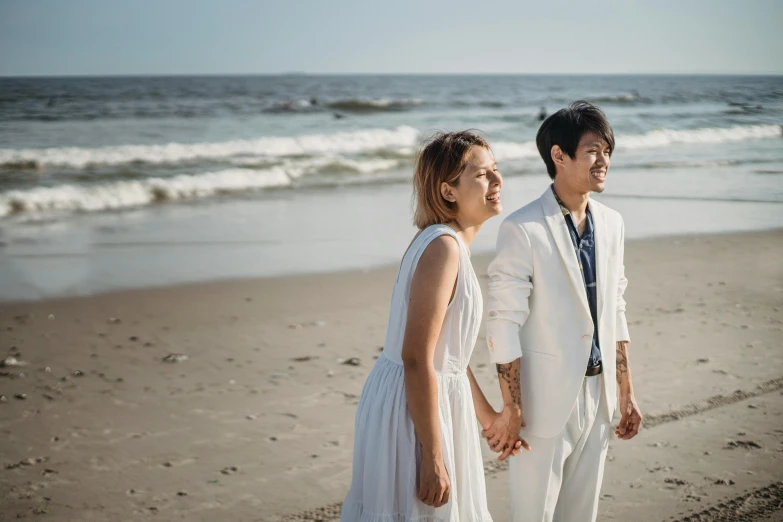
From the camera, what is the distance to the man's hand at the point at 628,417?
9.40ft

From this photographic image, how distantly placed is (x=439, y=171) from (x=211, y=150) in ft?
56.7

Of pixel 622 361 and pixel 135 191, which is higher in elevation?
pixel 622 361

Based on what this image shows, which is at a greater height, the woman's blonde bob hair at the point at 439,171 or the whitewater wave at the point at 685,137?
the woman's blonde bob hair at the point at 439,171

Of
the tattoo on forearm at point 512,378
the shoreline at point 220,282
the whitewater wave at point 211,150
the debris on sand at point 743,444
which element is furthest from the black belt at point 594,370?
the whitewater wave at point 211,150

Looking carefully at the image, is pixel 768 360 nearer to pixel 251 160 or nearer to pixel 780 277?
pixel 780 277

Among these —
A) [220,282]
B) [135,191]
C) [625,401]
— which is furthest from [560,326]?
[135,191]

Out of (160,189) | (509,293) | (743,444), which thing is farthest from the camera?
(160,189)

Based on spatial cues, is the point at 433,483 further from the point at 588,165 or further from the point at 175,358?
the point at 175,358

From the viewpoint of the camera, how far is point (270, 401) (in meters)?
4.83

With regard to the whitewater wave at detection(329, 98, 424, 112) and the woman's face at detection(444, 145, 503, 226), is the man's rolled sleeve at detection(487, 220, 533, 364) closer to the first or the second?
the woman's face at detection(444, 145, 503, 226)

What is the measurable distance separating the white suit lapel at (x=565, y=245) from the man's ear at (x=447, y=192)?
0.53 metres

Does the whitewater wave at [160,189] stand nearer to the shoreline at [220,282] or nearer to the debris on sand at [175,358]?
the shoreline at [220,282]

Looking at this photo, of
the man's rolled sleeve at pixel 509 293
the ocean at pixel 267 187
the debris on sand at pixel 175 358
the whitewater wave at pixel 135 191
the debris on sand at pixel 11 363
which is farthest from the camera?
the whitewater wave at pixel 135 191

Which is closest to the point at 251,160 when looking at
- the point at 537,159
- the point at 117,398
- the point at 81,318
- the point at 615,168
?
the point at 537,159
